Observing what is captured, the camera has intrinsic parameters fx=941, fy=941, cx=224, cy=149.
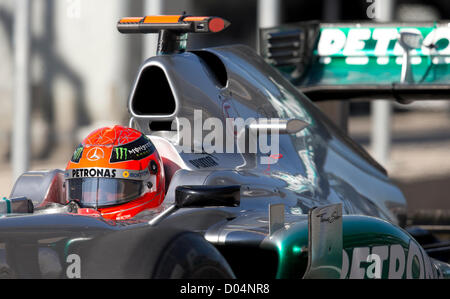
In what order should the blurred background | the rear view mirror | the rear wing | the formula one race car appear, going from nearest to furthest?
1. the formula one race car
2. the rear view mirror
3. the rear wing
4. the blurred background

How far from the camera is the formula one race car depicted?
11.5 feet

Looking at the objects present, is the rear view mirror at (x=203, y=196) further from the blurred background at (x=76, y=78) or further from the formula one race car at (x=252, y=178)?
the blurred background at (x=76, y=78)

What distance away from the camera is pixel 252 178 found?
4.86 meters

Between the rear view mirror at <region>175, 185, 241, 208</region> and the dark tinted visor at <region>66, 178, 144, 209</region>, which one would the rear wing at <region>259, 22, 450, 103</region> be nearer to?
the dark tinted visor at <region>66, 178, 144, 209</region>

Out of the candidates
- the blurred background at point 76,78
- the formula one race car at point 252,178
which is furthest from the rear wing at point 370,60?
the blurred background at point 76,78

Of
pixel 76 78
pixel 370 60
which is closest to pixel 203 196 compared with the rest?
pixel 370 60

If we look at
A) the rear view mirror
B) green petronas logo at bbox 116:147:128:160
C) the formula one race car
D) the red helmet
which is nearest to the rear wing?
the formula one race car

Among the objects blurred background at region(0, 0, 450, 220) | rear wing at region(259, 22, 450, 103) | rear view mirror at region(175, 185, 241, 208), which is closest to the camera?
rear view mirror at region(175, 185, 241, 208)

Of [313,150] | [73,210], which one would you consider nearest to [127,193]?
[73,210]

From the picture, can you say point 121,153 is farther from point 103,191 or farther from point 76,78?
point 76,78

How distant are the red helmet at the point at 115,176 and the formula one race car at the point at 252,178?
87 mm

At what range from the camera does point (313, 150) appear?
5.68 metres

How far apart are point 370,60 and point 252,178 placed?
2.06 m

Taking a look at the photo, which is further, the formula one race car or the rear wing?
the rear wing
